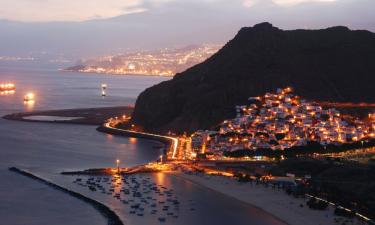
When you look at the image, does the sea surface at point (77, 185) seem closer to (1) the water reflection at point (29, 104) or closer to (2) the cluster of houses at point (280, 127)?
(2) the cluster of houses at point (280, 127)

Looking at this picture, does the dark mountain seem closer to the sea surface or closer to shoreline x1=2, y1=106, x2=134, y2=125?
shoreline x1=2, y1=106, x2=134, y2=125

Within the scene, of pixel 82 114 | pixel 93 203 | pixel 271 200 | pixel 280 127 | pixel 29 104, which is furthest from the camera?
pixel 29 104

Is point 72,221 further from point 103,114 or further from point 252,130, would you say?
point 103,114

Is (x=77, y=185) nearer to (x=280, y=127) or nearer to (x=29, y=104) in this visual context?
(x=280, y=127)

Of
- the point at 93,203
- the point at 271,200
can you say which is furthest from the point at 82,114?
the point at 271,200

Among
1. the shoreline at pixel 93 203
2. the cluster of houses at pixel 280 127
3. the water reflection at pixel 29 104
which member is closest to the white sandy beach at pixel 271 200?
the shoreline at pixel 93 203

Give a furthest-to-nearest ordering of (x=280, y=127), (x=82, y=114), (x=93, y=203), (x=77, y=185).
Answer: (x=82, y=114)
(x=280, y=127)
(x=77, y=185)
(x=93, y=203)
